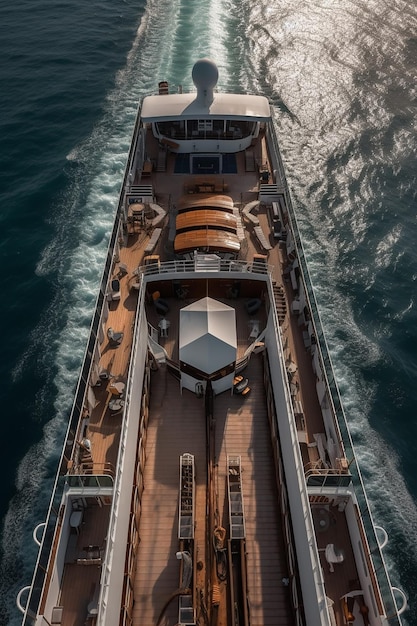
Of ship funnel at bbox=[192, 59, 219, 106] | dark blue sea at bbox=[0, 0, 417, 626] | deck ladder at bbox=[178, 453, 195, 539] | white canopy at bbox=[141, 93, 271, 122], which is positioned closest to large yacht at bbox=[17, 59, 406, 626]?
deck ladder at bbox=[178, 453, 195, 539]

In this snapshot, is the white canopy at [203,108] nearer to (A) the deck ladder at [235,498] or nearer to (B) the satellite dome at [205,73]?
(B) the satellite dome at [205,73]

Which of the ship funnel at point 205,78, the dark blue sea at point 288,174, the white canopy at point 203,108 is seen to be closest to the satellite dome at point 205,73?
the ship funnel at point 205,78

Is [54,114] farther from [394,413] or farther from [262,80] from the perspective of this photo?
[394,413]

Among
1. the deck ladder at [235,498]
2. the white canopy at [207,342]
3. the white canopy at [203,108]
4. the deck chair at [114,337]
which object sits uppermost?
the white canopy at [203,108]

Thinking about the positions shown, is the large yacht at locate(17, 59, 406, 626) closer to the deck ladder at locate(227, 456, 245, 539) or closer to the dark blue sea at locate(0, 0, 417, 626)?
the deck ladder at locate(227, 456, 245, 539)

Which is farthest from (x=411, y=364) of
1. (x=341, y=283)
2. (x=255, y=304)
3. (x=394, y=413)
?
(x=255, y=304)

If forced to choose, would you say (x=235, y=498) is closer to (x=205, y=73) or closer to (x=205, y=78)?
(x=205, y=78)
